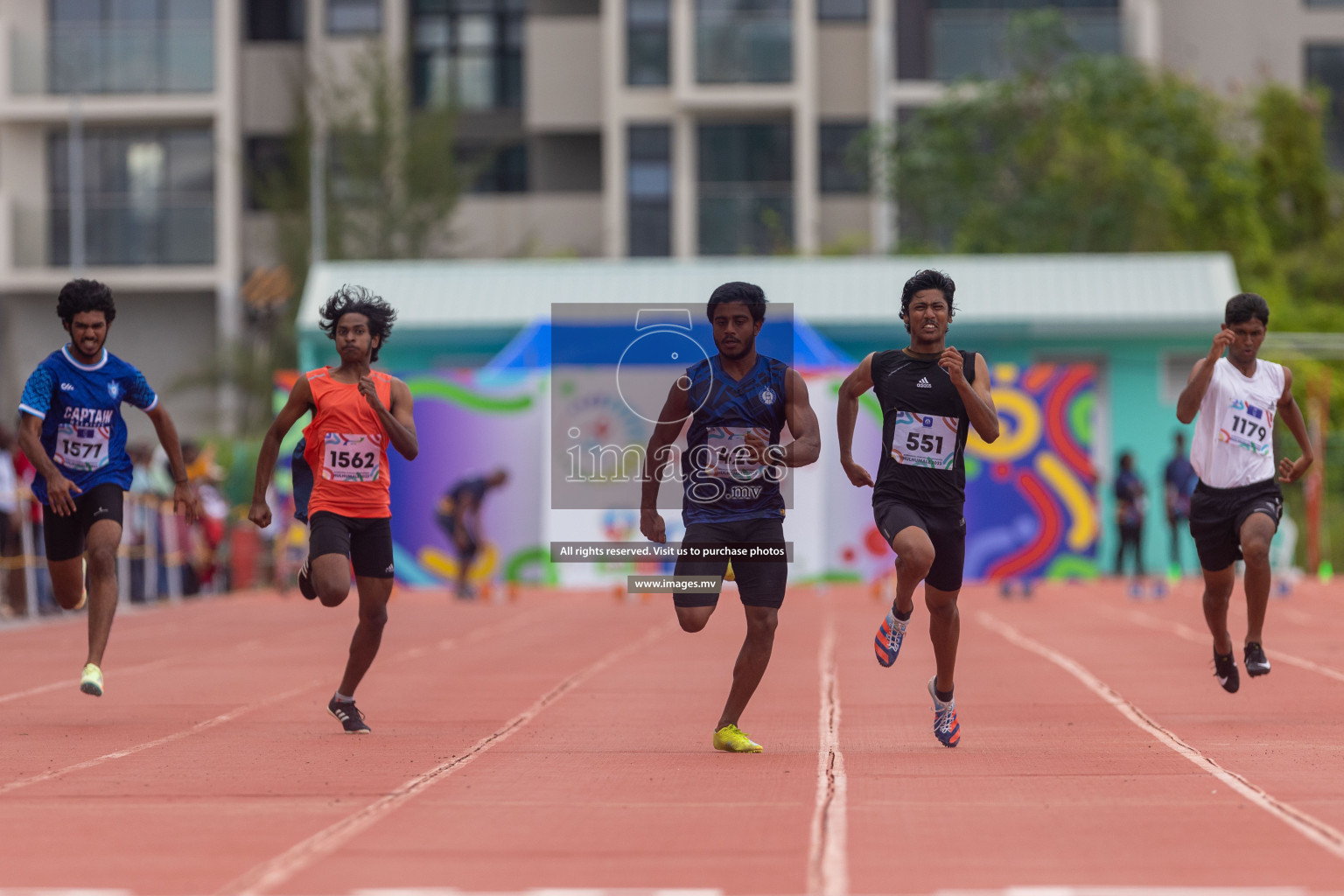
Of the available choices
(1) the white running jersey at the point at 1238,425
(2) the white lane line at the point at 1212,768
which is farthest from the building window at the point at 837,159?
(1) the white running jersey at the point at 1238,425

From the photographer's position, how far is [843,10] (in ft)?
143

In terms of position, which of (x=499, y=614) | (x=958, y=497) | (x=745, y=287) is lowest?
(x=499, y=614)

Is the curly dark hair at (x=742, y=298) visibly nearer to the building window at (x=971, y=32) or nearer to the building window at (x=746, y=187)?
the building window at (x=746, y=187)

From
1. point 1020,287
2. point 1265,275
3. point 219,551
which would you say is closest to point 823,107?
point 1265,275

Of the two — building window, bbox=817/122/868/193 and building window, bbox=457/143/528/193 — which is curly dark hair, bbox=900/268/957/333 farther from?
building window, bbox=457/143/528/193

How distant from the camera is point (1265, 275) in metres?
42.4

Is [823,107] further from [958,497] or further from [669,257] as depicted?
[958,497]

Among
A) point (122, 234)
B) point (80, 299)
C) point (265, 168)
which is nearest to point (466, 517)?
point (80, 299)

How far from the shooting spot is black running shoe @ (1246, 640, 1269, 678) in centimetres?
1043

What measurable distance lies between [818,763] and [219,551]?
66.0ft

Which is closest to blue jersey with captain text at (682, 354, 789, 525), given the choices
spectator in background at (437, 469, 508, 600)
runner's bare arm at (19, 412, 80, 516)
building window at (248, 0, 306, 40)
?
runner's bare arm at (19, 412, 80, 516)

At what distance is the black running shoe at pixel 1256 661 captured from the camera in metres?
10.4

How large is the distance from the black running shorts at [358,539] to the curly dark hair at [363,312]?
790 millimetres

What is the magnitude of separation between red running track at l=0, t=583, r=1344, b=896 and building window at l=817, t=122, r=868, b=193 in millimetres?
29118
